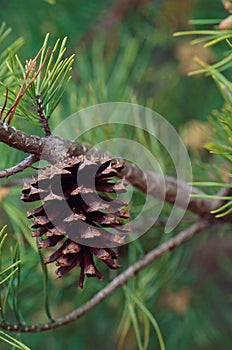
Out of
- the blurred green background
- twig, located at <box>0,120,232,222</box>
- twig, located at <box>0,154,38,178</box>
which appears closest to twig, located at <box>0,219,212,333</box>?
twig, located at <box>0,120,232,222</box>

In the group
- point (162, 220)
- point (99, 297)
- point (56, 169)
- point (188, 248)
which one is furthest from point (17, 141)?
point (188, 248)

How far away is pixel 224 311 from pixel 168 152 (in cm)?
40

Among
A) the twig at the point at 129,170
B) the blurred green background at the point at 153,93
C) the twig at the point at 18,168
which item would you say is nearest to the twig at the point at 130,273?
the twig at the point at 129,170

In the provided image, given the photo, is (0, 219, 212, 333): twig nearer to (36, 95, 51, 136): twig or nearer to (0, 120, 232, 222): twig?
(0, 120, 232, 222): twig

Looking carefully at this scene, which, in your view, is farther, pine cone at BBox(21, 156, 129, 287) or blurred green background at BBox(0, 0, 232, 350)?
blurred green background at BBox(0, 0, 232, 350)

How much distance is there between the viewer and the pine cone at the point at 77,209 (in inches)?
16.4

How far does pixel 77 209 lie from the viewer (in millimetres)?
436

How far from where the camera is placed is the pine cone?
0.42 metres

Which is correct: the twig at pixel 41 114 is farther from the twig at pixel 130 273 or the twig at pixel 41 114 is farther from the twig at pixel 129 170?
the twig at pixel 130 273

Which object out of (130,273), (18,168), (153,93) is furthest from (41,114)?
(153,93)

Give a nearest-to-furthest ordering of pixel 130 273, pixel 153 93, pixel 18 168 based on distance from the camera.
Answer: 1. pixel 18 168
2. pixel 130 273
3. pixel 153 93

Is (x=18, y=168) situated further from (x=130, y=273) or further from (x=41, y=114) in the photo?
(x=130, y=273)

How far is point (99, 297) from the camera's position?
531 mm

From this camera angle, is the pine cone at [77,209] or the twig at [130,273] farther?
the twig at [130,273]
